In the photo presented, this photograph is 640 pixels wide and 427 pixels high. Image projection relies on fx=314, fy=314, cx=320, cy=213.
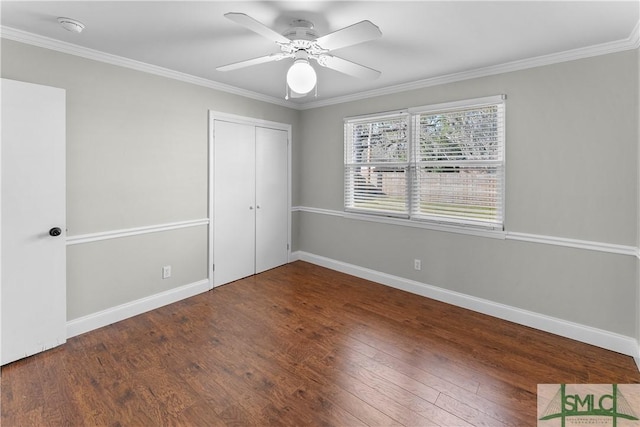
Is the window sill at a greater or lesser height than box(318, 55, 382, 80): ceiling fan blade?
lesser

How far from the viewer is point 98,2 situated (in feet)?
6.48

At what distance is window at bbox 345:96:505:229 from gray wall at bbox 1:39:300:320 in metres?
1.93

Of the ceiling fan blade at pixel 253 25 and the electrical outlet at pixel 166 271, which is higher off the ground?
the ceiling fan blade at pixel 253 25

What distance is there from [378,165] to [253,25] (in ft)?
8.36

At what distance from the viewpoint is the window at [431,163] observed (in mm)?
3150

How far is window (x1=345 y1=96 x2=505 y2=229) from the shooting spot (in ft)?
10.3

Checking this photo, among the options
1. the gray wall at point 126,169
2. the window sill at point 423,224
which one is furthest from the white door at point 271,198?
the gray wall at point 126,169

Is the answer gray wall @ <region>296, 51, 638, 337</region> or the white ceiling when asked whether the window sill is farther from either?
the white ceiling

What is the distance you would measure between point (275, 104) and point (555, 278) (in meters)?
3.87

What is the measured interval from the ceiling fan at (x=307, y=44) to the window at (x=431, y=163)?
134cm

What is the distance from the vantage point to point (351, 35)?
1889 millimetres

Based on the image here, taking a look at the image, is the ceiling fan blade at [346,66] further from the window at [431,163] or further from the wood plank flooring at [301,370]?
the wood plank flooring at [301,370]

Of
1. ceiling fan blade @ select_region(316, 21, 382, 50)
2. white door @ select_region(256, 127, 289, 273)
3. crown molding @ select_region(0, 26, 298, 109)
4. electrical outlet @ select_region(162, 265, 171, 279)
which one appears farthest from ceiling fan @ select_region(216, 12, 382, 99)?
electrical outlet @ select_region(162, 265, 171, 279)

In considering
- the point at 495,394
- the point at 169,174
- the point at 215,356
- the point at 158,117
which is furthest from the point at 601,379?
the point at 158,117
